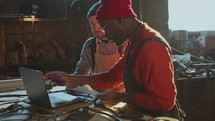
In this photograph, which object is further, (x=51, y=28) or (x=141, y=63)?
(x=51, y=28)

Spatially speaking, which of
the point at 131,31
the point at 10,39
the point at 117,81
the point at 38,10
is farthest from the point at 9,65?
the point at 131,31

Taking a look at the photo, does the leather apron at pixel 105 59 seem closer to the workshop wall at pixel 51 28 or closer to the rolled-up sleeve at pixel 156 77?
the rolled-up sleeve at pixel 156 77

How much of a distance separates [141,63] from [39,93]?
69 centimetres

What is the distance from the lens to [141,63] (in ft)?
5.29

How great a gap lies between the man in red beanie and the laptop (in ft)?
0.82

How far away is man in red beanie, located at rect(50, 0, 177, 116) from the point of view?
1533mm

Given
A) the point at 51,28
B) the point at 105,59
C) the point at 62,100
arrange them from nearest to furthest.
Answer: the point at 62,100
the point at 105,59
the point at 51,28

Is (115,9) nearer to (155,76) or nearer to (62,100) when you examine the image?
(155,76)

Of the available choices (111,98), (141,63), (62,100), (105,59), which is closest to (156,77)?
(141,63)

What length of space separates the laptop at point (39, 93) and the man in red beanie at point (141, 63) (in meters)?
0.25

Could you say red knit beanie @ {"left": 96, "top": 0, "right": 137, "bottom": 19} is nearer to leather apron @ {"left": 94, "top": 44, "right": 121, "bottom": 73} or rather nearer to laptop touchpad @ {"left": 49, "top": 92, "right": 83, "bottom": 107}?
laptop touchpad @ {"left": 49, "top": 92, "right": 83, "bottom": 107}

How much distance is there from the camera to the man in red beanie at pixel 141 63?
153 cm

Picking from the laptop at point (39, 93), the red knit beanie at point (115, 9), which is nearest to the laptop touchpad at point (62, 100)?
the laptop at point (39, 93)

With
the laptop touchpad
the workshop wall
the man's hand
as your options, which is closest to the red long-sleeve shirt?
the man's hand
